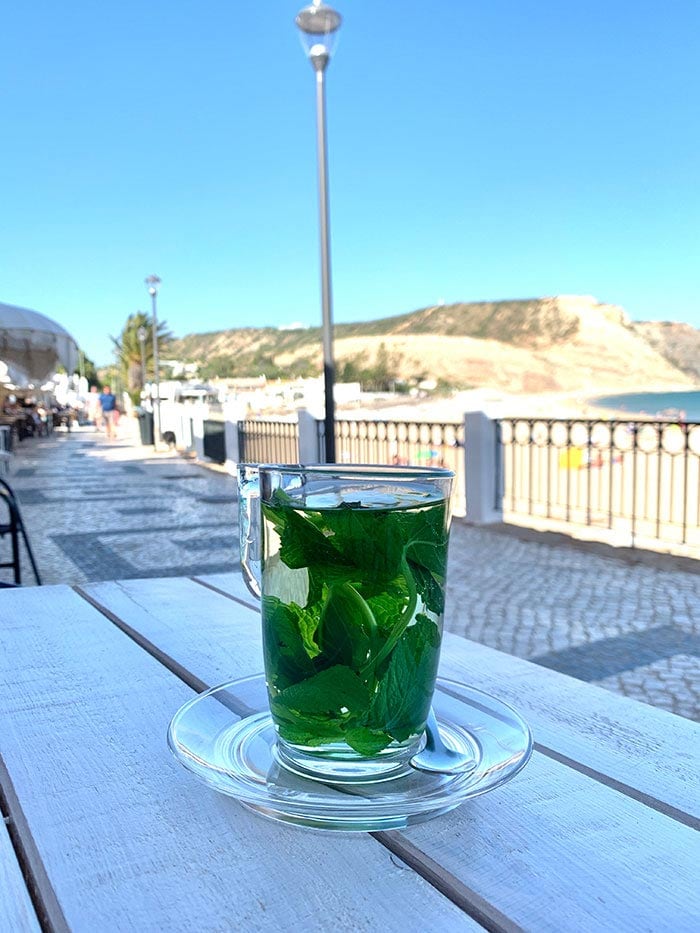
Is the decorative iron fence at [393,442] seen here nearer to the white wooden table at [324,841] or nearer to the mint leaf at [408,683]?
the white wooden table at [324,841]

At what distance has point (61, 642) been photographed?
109cm

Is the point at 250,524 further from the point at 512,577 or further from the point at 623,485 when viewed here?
the point at 623,485

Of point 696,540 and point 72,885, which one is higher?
point 72,885

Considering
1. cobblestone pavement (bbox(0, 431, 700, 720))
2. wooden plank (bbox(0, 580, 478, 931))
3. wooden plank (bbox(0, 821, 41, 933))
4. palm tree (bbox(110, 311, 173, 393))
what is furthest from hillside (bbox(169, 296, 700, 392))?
wooden plank (bbox(0, 821, 41, 933))

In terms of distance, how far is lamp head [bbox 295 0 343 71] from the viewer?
7.05m

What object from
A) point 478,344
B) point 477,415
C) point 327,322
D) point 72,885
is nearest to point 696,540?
point 477,415

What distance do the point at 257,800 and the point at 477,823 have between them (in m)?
0.17

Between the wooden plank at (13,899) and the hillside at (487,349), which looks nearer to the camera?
the wooden plank at (13,899)

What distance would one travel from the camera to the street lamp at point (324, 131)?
710 centimetres

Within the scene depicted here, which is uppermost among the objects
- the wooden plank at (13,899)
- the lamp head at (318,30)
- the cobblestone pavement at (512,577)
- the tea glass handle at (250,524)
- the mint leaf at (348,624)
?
the lamp head at (318,30)

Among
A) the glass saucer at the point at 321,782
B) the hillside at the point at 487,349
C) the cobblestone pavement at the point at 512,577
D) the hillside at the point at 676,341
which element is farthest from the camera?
the hillside at the point at 676,341

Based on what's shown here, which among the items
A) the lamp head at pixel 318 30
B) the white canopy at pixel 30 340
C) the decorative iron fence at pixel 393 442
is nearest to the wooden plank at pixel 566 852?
the decorative iron fence at pixel 393 442

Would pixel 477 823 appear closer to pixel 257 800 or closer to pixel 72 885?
pixel 257 800

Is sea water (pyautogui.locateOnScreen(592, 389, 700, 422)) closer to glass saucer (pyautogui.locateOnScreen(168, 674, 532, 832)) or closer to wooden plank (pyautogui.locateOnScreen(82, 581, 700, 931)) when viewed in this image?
glass saucer (pyautogui.locateOnScreen(168, 674, 532, 832))
